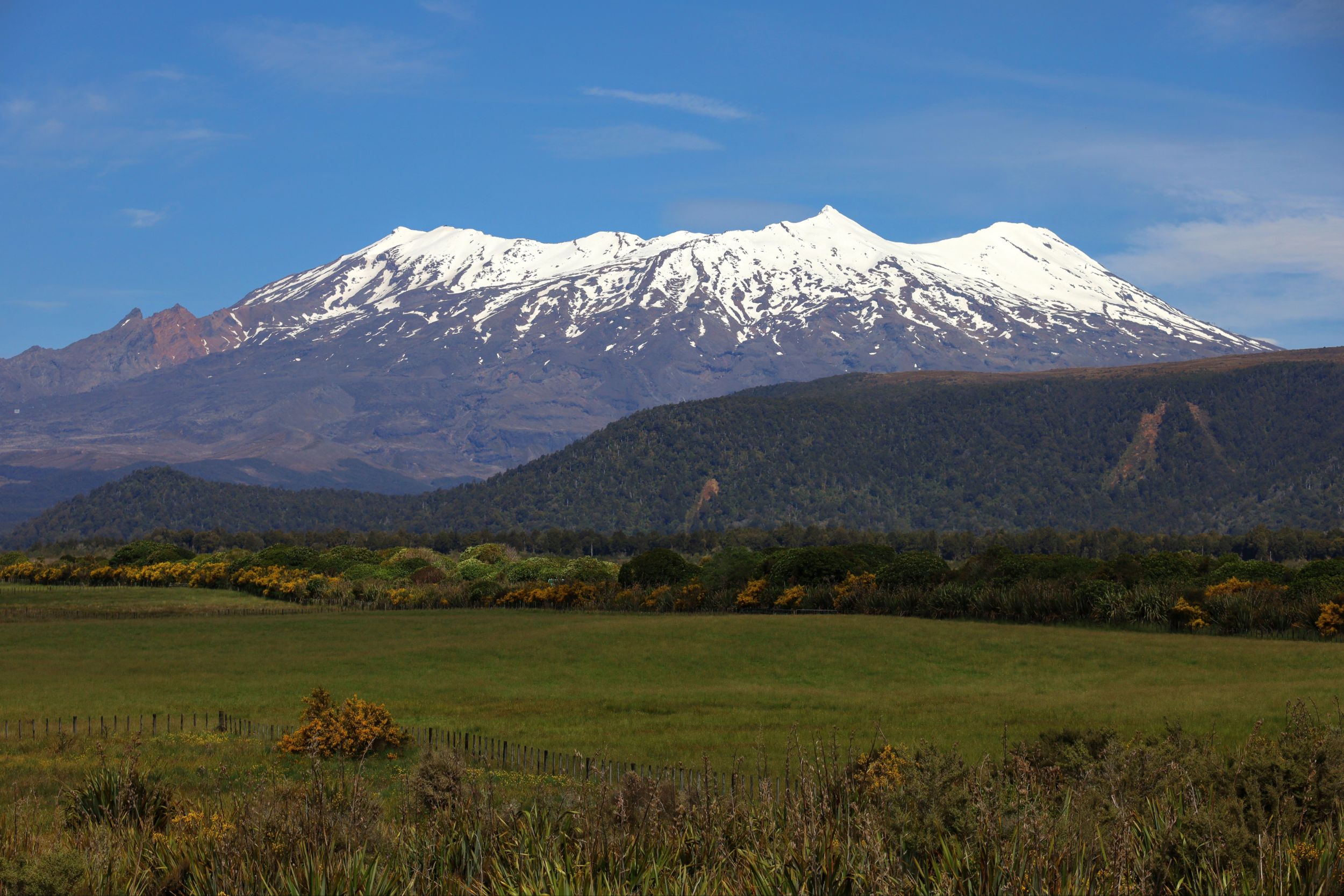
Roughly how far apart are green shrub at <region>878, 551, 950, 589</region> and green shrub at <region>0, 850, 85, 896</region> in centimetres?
6209

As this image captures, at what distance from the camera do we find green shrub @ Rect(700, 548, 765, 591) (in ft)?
269

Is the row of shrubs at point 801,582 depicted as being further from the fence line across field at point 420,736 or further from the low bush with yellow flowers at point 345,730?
the low bush with yellow flowers at point 345,730

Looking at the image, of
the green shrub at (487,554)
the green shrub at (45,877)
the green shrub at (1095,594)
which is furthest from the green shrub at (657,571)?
the green shrub at (45,877)

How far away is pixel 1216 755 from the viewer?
1686 cm

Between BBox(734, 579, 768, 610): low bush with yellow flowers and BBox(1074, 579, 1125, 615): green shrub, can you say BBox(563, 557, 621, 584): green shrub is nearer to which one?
BBox(734, 579, 768, 610): low bush with yellow flowers

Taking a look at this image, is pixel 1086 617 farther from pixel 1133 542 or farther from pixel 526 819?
pixel 1133 542

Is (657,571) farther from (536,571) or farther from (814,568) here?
(814,568)

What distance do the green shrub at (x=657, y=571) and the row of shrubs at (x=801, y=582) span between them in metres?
0.14

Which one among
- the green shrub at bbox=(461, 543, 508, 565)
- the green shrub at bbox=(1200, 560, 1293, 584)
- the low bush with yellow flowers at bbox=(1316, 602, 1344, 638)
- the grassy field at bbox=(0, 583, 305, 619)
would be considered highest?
the green shrub at bbox=(1200, 560, 1293, 584)

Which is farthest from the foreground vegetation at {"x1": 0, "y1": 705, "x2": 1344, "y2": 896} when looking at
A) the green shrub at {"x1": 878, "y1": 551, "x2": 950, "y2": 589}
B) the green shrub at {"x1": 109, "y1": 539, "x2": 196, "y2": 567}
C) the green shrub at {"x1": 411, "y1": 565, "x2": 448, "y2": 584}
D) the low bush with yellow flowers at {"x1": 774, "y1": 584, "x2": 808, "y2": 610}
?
the green shrub at {"x1": 109, "y1": 539, "x2": 196, "y2": 567}

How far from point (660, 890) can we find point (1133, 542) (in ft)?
535

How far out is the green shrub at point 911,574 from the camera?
71.2 meters

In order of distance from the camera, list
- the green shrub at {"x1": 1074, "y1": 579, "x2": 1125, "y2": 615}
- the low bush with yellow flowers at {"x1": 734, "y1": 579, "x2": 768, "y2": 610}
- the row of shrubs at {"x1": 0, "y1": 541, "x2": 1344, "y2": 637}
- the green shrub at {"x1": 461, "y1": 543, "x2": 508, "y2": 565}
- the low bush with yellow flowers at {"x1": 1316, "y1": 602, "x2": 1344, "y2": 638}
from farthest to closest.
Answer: the green shrub at {"x1": 461, "y1": 543, "x2": 508, "y2": 565} < the low bush with yellow flowers at {"x1": 734, "y1": 579, "x2": 768, "y2": 610} < the green shrub at {"x1": 1074, "y1": 579, "x2": 1125, "y2": 615} < the row of shrubs at {"x1": 0, "y1": 541, "x2": 1344, "y2": 637} < the low bush with yellow flowers at {"x1": 1316, "y1": 602, "x2": 1344, "y2": 638}

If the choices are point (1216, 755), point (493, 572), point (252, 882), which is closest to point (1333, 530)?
point (493, 572)
